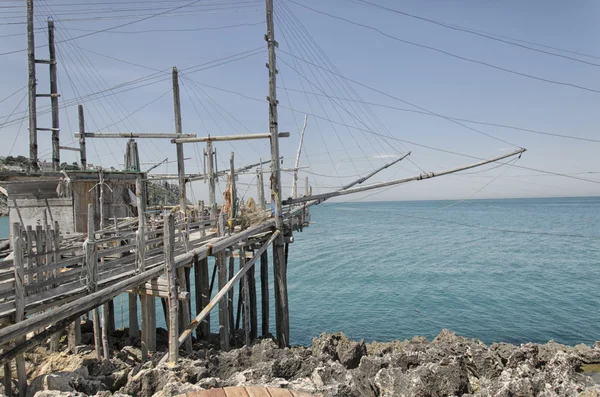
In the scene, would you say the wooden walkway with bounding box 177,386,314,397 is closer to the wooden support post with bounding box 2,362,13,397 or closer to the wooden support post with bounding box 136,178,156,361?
the wooden support post with bounding box 2,362,13,397

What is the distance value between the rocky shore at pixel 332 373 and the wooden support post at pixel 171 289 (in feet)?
1.46

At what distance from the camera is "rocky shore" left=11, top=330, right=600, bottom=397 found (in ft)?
23.0

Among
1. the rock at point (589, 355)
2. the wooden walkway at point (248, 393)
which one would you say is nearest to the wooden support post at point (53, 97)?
the wooden walkway at point (248, 393)

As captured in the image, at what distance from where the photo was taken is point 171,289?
904cm

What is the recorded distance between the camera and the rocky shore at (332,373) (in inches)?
277

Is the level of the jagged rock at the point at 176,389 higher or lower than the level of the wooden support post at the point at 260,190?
lower

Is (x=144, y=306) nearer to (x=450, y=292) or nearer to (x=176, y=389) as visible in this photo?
(x=176, y=389)

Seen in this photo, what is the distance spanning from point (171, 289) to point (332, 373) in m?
3.89

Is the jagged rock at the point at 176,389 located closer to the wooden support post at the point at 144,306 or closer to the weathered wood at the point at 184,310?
the weathered wood at the point at 184,310

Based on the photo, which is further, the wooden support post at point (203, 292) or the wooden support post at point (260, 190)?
the wooden support post at point (260, 190)

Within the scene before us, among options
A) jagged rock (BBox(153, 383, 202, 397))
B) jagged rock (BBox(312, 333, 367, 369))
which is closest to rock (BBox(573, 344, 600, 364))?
jagged rock (BBox(312, 333, 367, 369))

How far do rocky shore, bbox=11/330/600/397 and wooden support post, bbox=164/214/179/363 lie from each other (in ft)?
1.46

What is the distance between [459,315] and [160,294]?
17.1 m

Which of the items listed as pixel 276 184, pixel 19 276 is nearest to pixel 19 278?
pixel 19 276
